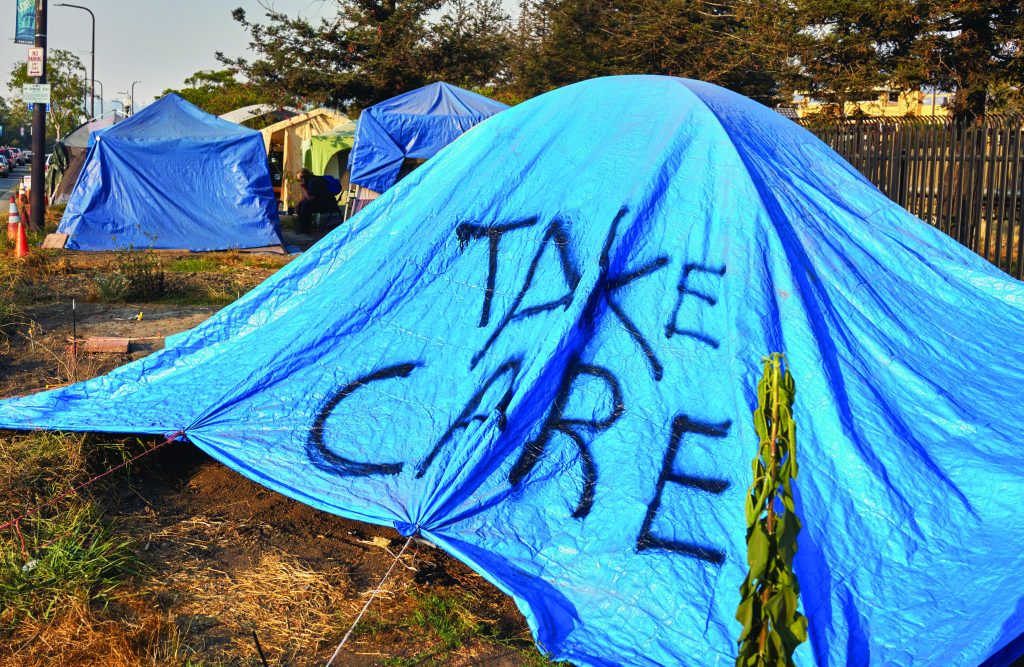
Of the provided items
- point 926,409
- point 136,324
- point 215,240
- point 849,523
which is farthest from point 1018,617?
point 215,240

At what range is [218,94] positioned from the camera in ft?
168

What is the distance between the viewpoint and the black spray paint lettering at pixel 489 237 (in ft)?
14.7

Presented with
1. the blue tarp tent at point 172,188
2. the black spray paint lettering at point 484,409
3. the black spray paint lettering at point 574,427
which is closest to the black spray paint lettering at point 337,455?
the black spray paint lettering at point 484,409

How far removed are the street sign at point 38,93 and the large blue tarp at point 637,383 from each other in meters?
13.5

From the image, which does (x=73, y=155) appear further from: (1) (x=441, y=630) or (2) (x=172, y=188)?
(1) (x=441, y=630)

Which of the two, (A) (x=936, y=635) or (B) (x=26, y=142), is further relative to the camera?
(B) (x=26, y=142)

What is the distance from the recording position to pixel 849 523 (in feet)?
11.8

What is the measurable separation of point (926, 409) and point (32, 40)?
17.6m

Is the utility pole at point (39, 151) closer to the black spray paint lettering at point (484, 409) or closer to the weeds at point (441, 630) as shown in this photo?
the black spray paint lettering at point (484, 409)

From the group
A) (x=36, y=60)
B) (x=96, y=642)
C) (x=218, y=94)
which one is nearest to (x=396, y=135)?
(x=36, y=60)

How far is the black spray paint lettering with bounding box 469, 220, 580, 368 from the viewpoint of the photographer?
169 inches

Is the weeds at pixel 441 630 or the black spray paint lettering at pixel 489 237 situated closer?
the weeds at pixel 441 630

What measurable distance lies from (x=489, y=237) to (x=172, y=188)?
12.0 meters

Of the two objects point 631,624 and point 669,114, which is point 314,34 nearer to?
point 669,114
